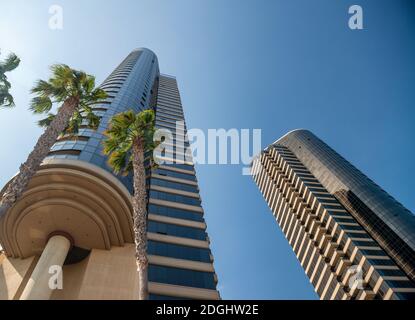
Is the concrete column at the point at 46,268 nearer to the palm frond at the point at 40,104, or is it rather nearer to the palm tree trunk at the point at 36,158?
the palm tree trunk at the point at 36,158

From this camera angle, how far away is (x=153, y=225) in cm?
2711

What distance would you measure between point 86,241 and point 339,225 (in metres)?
63.3

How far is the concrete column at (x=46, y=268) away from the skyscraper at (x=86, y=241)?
0.18 feet

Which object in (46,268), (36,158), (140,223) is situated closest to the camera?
(140,223)

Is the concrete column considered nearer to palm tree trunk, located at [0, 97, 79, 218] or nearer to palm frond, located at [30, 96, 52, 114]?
palm tree trunk, located at [0, 97, 79, 218]

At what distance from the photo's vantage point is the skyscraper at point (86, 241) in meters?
20.4

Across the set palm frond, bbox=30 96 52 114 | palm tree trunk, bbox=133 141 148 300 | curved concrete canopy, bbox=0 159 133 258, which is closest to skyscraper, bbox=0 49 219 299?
curved concrete canopy, bbox=0 159 133 258

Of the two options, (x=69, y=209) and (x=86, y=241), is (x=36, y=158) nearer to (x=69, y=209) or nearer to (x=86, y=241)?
(x=69, y=209)

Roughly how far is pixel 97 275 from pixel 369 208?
232ft

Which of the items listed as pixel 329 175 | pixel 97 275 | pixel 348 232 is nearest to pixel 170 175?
pixel 97 275

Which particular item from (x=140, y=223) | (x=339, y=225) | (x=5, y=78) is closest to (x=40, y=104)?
(x=5, y=78)

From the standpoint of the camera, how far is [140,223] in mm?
13766

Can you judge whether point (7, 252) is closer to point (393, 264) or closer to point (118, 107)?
point (118, 107)

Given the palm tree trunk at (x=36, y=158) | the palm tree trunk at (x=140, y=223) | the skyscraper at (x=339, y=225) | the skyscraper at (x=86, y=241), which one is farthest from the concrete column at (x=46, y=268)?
the skyscraper at (x=339, y=225)
